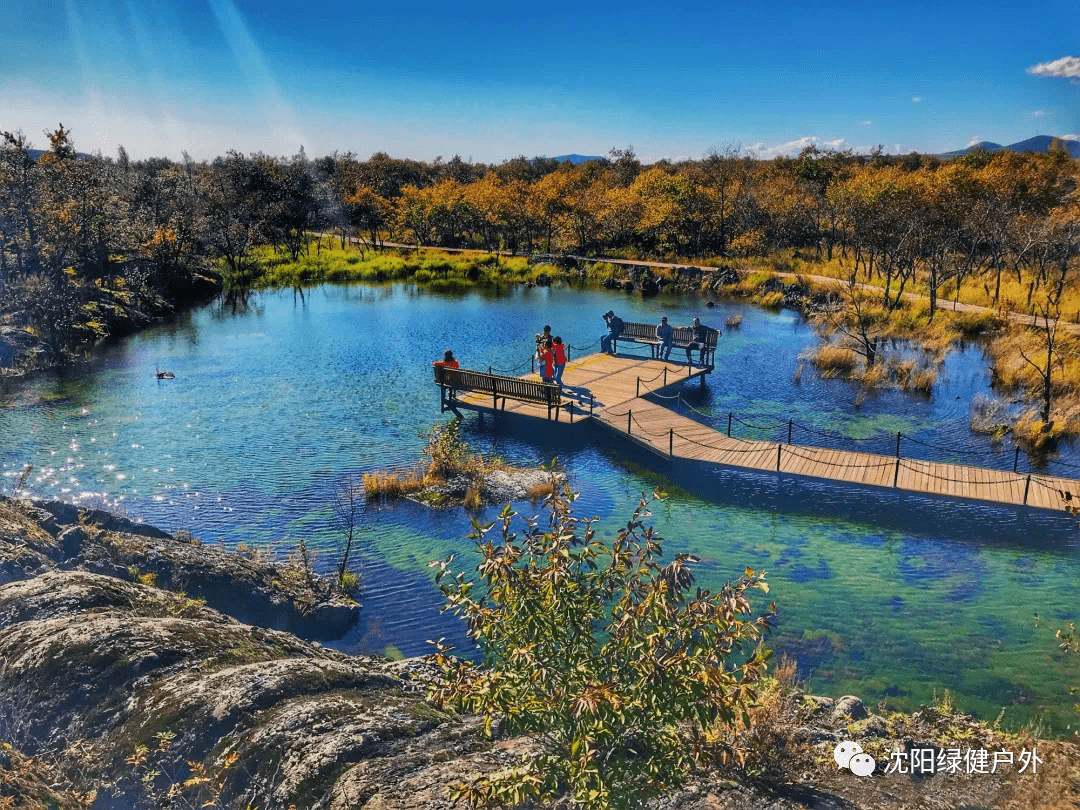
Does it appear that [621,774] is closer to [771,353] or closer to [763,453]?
[763,453]

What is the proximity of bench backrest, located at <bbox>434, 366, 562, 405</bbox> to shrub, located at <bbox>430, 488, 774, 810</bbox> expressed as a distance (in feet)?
55.0

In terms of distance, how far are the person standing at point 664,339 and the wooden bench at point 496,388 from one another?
6836 millimetres

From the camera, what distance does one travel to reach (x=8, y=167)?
123 ft

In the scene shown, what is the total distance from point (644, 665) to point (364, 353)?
30.6m

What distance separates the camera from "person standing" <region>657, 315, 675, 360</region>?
29188 mm

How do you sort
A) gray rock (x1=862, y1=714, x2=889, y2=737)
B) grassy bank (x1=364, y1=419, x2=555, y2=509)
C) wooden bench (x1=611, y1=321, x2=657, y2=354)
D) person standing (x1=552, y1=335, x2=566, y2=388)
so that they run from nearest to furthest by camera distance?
gray rock (x1=862, y1=714, x2=889, y2=737) → grassy bank (x1=364, y1=419, x2=555, y2=509) → person standing (x1=552, y1=335, x2=566, y2=388) → wooden bench (x1=611, y1=321, x2=657, y2=354)

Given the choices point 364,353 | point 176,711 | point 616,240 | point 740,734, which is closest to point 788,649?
point 740,734

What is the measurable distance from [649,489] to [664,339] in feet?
→ 37.4

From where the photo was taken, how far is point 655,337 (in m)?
30.5

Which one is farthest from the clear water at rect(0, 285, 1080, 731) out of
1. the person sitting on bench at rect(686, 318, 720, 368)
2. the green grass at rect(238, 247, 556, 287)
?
the green grass at rect(238, 247, 556, 287)

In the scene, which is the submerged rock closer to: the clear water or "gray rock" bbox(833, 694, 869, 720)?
the clear water

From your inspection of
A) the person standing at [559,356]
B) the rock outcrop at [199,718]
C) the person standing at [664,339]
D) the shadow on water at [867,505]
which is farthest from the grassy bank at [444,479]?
the person standing at [664,339]

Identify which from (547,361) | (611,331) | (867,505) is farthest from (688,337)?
(867,505)

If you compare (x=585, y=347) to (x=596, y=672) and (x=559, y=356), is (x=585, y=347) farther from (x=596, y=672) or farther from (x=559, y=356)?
(x=596, y=672)
